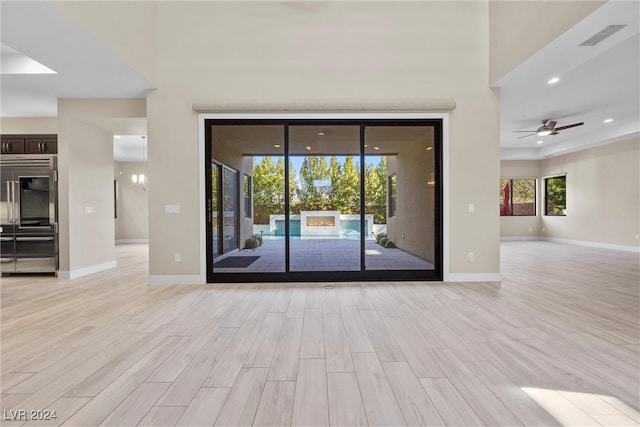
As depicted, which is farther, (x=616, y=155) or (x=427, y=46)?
(x=616, y=155)

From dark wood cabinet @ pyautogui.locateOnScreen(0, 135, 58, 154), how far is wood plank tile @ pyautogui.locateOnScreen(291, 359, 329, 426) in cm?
612

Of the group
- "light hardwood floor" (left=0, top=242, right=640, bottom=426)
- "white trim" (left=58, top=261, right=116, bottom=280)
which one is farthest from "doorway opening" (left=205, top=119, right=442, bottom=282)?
"white trim" (left=58, top=261, right=116, bottom=280)

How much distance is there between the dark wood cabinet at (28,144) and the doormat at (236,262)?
350 centimetres

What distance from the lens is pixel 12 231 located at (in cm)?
545

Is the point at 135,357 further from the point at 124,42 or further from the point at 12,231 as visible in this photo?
the point at 12,231

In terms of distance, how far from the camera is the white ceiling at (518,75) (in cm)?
305

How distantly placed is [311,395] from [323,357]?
Answer: 0.49 m

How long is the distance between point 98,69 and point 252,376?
430 cm

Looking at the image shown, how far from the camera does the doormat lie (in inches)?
227

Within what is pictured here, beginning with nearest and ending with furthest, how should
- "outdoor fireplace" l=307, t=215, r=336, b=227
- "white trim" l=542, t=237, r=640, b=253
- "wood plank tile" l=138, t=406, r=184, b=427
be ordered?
"wood plank tile" l=138, t=406, r=184, b=427
"outdoor fireplace" l=307, t=215, r=336, b=227
"white trim" l=542, t=237, r=640, b=253

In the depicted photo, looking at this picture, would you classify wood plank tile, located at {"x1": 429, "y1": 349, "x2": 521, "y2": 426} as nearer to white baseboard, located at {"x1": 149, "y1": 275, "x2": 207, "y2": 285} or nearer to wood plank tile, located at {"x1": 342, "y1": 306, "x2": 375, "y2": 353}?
wood plank tile, located at {"x1": 342, "y1": 306, "x2": 375, "y2": 353}

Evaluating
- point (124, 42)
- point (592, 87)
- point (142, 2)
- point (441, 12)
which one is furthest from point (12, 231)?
point (592, 87)

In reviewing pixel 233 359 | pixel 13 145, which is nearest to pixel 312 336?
pixel 233 359

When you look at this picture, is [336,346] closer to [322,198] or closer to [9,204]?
[322,198]
